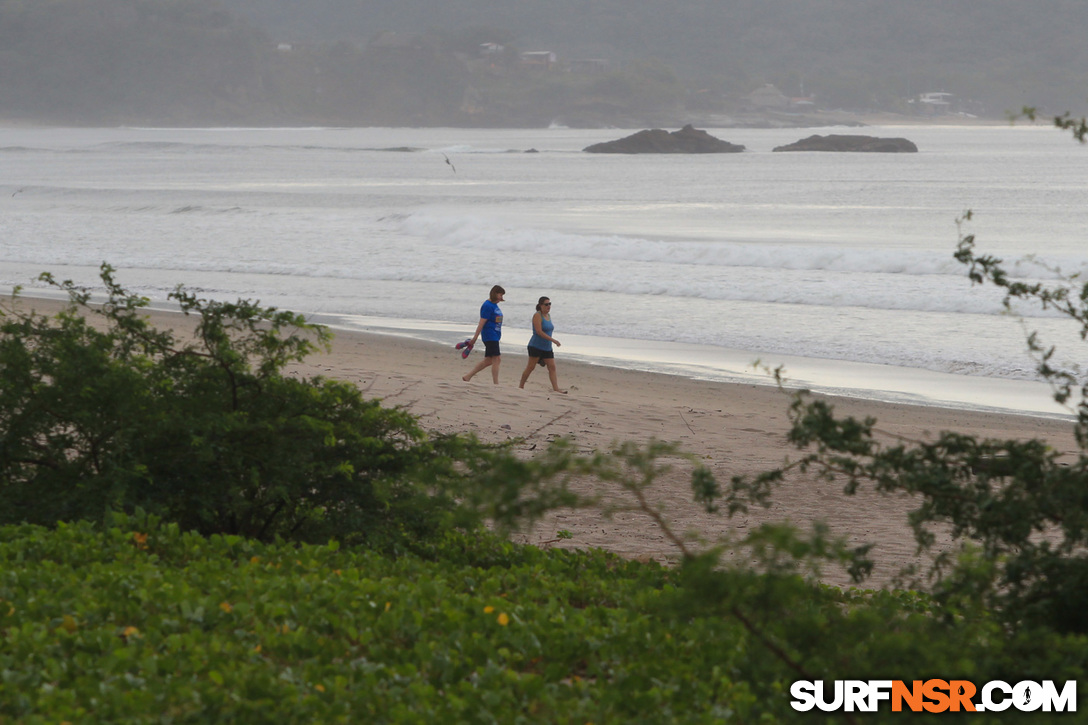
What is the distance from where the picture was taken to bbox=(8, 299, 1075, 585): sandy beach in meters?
7.58

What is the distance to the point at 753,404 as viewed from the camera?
12.2m

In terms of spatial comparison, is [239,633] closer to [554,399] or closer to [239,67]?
[554,399]

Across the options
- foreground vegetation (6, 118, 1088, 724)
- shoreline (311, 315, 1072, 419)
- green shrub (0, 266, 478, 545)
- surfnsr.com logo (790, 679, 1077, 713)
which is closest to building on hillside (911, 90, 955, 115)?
shoreline (311, 315, 1072, 419)

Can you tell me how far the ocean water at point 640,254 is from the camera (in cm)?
1620

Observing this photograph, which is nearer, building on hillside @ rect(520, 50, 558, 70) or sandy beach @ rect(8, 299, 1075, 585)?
sandy beach @ rect(8, 299, 1075, 585)

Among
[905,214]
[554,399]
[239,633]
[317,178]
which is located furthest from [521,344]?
[317,178]

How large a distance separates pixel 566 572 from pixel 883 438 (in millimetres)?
4601

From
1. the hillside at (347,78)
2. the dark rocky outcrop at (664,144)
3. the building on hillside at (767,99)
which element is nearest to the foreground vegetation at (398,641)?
the dark rocky outcrop at (664,144)

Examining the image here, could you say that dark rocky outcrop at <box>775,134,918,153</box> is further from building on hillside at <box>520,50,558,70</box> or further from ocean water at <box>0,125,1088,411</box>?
building on hillside at <box>520,50,558,70</box>

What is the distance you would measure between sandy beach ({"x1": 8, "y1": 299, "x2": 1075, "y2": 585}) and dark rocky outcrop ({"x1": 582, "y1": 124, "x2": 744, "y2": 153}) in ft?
327

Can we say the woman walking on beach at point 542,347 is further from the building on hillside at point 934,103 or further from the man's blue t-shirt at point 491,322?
the building on hillside at point 934,103

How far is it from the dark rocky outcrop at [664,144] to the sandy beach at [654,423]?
99785 mm

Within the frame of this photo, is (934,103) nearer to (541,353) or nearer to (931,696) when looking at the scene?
(541,353)

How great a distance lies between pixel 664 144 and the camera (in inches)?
4449
